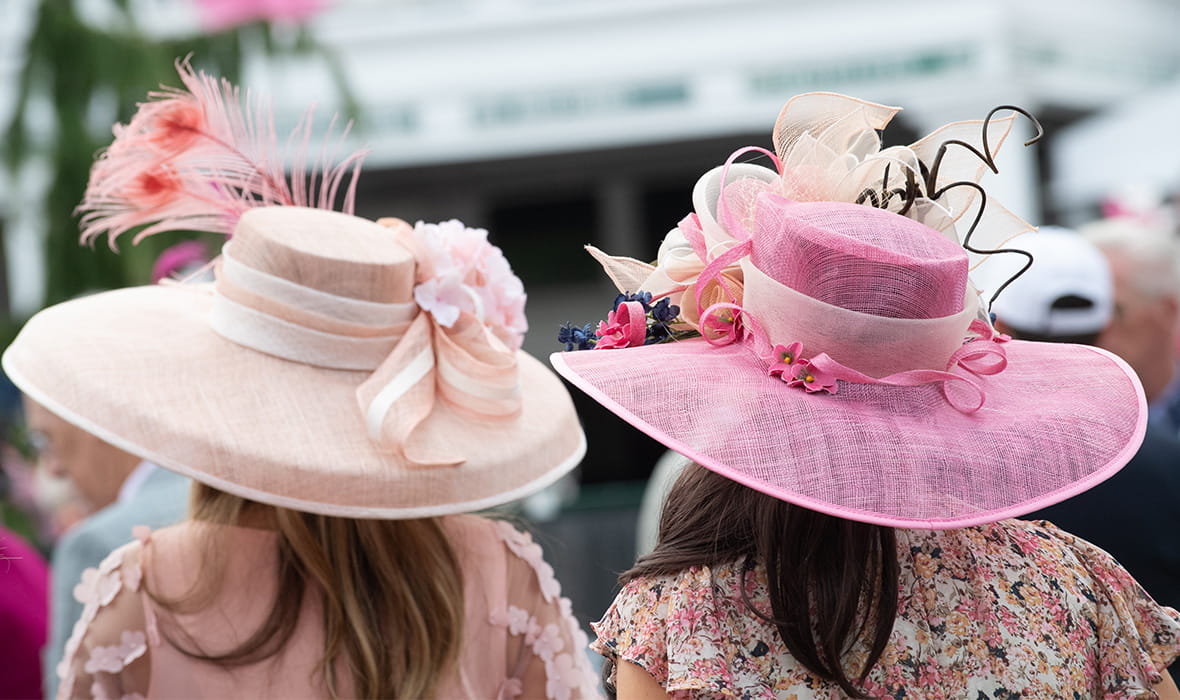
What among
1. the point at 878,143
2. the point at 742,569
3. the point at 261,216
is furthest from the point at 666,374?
the point at 261,216

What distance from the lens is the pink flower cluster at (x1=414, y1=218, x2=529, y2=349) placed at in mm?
2225

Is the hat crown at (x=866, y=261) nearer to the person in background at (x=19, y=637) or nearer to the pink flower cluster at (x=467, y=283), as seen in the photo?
the pink flower cluster at (x=467, y=283)

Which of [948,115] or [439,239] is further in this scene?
[948,115]

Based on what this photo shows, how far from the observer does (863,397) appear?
1.58 m

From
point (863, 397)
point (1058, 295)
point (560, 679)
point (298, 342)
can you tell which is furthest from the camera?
point (1058, 295)

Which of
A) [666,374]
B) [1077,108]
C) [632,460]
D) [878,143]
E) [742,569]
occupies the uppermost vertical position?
[878,143]

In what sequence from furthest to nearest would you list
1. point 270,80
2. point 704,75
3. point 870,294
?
1. point 704,75
2. point 270,80
3. point 870,294

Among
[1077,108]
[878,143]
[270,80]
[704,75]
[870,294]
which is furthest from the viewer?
[1077,108]

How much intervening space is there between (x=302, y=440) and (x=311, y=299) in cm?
26

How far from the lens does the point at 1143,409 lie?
1622 mm

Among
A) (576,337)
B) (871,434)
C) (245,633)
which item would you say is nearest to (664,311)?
(576,337)

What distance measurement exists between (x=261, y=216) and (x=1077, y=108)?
9.62 m

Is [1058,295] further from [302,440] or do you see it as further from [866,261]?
[302,440]

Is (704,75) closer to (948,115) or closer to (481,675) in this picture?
(948,115)
